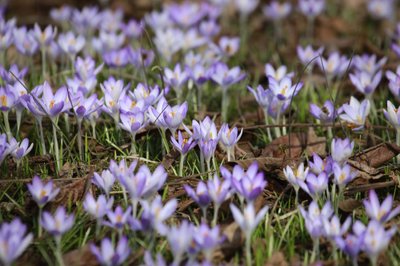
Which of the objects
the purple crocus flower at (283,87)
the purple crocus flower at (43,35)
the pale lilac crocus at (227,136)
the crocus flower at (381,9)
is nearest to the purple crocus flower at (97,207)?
the pale lilac crocus at (227,136)

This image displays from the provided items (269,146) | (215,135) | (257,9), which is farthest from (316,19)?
(215,135)

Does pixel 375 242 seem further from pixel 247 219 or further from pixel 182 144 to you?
pixel 182 144

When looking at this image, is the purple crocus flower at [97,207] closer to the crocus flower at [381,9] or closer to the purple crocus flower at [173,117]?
the purple crocus flower at [173,117]

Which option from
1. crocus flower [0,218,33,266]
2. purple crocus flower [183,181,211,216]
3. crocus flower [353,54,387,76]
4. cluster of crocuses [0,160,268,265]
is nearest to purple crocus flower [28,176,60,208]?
cluster of crocuses [0,160,268,265]

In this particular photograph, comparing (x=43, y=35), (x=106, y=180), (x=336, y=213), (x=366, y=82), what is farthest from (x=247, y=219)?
(x=43, y=35)

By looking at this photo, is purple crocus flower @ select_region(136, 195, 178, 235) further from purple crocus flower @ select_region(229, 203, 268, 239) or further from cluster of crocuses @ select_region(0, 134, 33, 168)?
cluster of crocuses @ select_region(0, 134, 33, 168)
